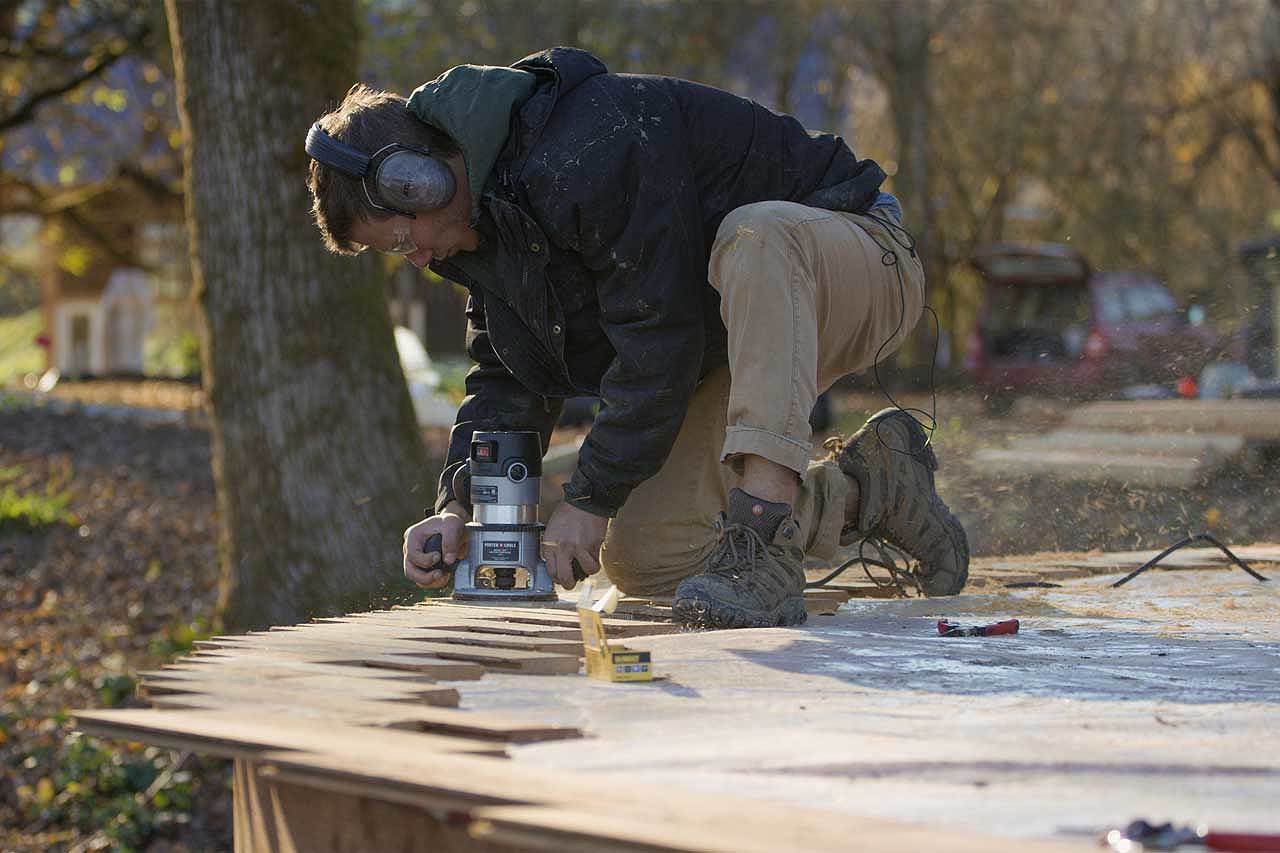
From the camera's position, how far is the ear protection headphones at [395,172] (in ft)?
12.1

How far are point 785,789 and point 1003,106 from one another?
21787 millimetres

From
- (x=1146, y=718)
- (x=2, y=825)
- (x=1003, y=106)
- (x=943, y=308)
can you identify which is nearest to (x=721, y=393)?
(x=1146, y=718)

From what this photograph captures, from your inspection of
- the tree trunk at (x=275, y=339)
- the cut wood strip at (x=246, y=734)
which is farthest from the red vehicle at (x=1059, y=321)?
the cut wood strip at (x=246, y=734)

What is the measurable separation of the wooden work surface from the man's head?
875 millimetres

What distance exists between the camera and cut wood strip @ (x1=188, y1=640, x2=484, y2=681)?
3.02 metres

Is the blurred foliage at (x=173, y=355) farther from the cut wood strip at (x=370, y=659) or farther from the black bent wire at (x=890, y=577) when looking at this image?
the cut wood strip at (x=370, y=659)

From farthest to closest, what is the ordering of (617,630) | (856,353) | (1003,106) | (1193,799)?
(1003,106) → (856,353) → (617,630) → (1193,799)

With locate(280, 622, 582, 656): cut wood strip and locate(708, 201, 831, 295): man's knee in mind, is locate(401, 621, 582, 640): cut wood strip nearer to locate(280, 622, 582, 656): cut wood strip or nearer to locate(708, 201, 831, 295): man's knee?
locate(280, 622, 582, 656): cut wood strip

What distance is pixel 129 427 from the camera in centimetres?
1281

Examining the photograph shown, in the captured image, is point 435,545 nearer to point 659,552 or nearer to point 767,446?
point 659,552

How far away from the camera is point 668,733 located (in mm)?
2502

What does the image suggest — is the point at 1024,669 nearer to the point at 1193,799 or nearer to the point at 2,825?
the point at 1193,799

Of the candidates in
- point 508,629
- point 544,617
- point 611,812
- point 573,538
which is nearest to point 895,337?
point 573,538

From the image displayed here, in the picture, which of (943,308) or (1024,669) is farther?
(943,308)
